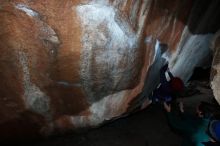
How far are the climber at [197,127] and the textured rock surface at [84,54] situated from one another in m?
0.75

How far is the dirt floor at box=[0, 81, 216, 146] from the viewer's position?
4.29 meters

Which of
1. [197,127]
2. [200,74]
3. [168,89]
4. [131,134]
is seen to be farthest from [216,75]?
[200,74]

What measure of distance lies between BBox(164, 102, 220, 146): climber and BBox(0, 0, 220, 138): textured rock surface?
752mm

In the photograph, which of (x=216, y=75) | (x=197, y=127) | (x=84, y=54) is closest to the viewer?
(x=84, y=54)

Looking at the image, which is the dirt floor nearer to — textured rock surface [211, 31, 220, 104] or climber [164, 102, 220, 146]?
climber [164, 102, 220, 146]

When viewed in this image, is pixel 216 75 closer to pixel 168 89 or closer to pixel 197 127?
pixel 197 127

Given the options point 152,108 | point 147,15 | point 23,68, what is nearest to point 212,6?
point 147,15

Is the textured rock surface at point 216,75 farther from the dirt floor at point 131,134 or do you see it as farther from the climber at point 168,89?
the dirt floor at point 131,134

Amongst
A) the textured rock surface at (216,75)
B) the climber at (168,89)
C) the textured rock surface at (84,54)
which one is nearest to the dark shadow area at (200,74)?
the textured rock surface at (84,54)

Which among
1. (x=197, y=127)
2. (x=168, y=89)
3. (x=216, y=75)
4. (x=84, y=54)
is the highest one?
(x=84, y=54)

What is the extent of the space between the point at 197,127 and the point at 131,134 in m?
1.14

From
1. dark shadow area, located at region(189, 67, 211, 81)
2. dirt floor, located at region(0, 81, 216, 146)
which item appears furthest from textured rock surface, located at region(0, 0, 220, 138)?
dark shadow area, located at region(189, 67, 211, 81)

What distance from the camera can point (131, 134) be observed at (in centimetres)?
454

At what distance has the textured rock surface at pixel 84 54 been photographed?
3152 mm
